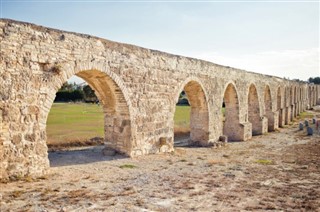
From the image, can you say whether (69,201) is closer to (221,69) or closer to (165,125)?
(165,125)

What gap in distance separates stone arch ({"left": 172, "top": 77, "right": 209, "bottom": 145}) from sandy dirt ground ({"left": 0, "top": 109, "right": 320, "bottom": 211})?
2.69m

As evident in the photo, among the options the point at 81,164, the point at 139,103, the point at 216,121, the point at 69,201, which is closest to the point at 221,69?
the point at 216,121

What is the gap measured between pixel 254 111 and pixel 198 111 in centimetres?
673

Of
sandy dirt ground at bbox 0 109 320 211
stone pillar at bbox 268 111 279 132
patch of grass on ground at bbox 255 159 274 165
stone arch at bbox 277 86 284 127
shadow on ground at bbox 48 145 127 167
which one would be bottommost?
patch of grass on ground at bbox 255 159 274 165

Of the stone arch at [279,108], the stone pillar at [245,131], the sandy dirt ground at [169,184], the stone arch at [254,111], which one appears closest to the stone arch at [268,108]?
the stone arch at [279,108]

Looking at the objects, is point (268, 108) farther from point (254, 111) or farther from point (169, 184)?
point (169, 184)

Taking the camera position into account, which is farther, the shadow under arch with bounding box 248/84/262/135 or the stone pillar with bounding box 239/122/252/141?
the shadow under arch with bounding box 248/84/262/135

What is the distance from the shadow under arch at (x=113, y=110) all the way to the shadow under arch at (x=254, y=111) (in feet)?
35.5

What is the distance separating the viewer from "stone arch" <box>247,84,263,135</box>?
18.0 meters

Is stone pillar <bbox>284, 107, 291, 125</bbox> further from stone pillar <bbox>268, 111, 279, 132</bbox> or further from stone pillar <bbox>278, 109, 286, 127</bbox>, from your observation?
stone pillar <bbox>268, 111, 279, 132</bbox>

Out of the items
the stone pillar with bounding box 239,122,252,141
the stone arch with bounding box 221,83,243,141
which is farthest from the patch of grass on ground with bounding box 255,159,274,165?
the stone arch with bounding box 221,83,243,141

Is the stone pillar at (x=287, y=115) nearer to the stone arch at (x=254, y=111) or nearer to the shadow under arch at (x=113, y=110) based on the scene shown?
the stone arch at (x=254, y=111)

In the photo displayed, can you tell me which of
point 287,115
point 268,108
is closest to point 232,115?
point 268,108

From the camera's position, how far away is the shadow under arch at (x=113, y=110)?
8.57m
